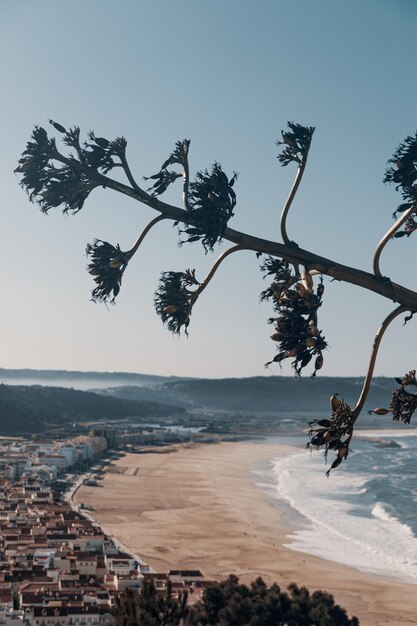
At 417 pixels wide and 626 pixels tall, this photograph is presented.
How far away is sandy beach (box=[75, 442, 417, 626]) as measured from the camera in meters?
40.9

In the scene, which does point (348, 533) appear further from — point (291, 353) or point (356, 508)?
point (291, 353)

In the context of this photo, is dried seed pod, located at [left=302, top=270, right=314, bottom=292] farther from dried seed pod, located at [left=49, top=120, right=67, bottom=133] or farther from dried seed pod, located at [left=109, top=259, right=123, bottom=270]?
dried seed pod, located at [left=49, top=120, right=67, bottom=133]

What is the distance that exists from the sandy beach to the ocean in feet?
5.34

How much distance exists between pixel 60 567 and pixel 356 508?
28836mm

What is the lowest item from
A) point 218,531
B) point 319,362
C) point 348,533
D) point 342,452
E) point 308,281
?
point 218,531

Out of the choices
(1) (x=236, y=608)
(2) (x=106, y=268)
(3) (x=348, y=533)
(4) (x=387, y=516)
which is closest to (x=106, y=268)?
(2) (x=106, y=268)

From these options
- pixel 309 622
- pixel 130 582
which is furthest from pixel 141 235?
pixel 130 582

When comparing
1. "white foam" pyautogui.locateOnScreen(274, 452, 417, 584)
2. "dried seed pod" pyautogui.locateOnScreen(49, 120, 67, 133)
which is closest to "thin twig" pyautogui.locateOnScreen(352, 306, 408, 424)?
"dried seed pod" pyautogui.locateOnScreen(49, 120, 67, 133)

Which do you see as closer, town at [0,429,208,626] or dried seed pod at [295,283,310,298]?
dried seed pod at [295,283,310,298]

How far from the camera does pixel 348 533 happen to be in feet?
183

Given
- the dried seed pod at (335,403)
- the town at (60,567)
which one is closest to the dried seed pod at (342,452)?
the dried seed pod at (335,403)

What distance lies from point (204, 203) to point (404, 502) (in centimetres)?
6953

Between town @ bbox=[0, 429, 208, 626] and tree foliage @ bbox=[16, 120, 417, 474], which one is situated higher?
tree foliage @ bbox=[16, 120, 417, 474]

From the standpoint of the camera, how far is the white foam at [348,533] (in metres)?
47.0
